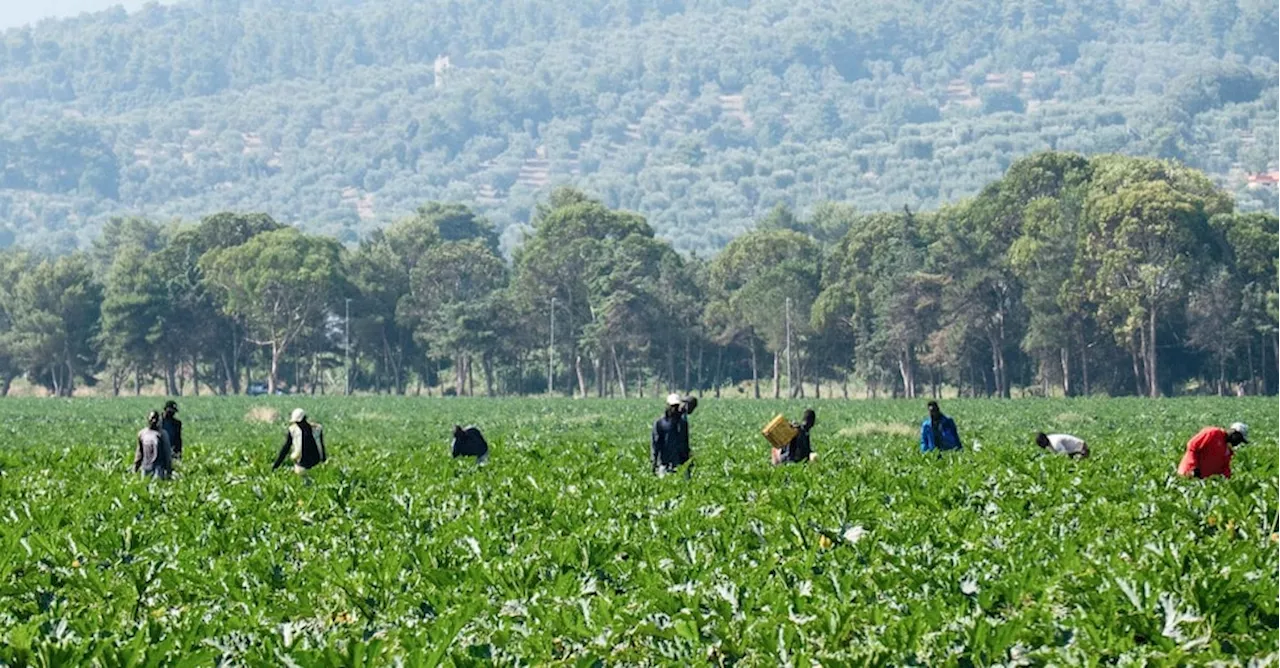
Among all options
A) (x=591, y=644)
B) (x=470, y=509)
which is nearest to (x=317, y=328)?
(x=470, y=509)

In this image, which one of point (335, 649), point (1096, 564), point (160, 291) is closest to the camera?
point (335, 649)

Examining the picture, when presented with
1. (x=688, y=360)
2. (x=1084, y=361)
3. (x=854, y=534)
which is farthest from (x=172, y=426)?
(x=688, y=360)

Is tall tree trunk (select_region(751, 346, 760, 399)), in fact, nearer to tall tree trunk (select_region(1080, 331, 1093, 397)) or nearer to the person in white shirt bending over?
tall tree trunk (select_region(1080, 331, 1093, 397))

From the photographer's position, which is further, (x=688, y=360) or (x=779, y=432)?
(x=688, y=360)

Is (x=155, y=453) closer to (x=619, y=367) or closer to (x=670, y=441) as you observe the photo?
(x=670, y=441)

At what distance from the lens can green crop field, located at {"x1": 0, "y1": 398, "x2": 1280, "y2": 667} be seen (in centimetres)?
1159

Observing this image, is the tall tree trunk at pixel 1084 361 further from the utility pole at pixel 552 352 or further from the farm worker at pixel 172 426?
the farm worker at pixel 172 426

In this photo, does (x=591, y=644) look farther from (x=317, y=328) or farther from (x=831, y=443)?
(x=317, y=328)

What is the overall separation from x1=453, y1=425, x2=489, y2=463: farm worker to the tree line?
68.5 meters

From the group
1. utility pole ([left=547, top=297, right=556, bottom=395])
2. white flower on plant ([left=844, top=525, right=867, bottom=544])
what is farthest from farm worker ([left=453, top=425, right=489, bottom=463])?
utility pole ([left=547, top=297, right=556, bottom=395])

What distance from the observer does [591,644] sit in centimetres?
1188

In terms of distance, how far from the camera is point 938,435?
30.3 metres

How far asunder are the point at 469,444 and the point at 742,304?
9135 centimetres

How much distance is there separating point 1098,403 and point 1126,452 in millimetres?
51909
